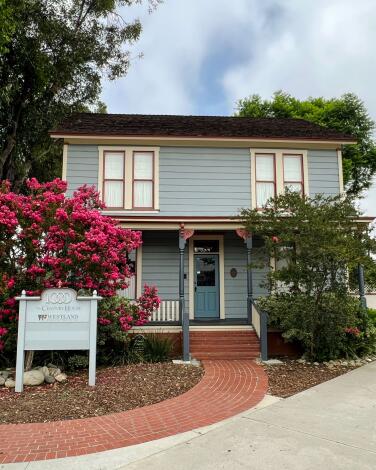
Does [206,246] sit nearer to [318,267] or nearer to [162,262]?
[162,262]

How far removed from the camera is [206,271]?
522 inches

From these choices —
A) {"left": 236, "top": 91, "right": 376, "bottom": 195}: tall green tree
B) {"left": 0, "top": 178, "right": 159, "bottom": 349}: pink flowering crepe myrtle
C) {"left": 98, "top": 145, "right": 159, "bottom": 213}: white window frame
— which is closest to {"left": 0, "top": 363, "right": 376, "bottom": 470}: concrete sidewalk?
Result: {"left": 0, "top": 178, "right": 159, "bottom": 349}: pink flowering crepe myrtle

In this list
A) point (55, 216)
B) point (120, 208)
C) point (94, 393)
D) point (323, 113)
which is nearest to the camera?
point (94, 393)

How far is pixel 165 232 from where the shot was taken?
43.2 feet

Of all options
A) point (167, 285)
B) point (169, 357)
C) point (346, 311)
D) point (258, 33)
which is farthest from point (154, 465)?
point (258, 33)

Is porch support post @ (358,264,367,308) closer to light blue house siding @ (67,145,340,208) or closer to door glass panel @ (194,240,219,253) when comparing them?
light blue house siding @ (67,145,340,208)

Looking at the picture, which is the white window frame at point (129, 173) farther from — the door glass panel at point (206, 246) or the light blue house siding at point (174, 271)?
the door glass panel at point (206, 246)

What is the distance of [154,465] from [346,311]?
6.66 metres

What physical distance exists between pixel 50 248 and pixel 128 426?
4.10m

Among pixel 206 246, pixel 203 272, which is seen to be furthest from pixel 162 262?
pixel 206 246

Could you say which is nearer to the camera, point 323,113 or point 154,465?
point 154,465

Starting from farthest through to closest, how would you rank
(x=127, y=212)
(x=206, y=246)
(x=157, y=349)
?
(x=206, y=246), (x=127, y=212), (x=157, y=349)

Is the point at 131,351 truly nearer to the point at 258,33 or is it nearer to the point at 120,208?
the point at 120,208

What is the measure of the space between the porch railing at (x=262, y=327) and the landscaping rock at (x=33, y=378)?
5.16 m
